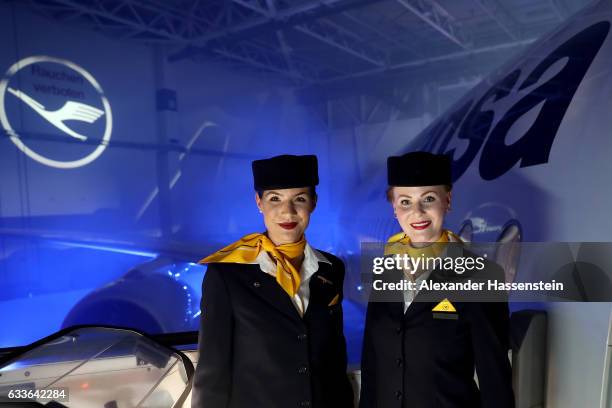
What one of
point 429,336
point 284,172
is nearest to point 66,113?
point 284,172

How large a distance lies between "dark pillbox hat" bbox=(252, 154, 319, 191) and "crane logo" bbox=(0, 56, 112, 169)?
3092 millimetres

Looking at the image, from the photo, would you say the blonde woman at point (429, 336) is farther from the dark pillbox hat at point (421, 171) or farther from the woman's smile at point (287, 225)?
the woman's smile at point (287, 225)

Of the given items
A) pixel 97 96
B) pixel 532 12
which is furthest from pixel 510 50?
pixel 97 96

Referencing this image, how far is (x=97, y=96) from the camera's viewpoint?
3609mm

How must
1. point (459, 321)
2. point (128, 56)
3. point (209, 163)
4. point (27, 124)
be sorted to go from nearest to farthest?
point (459, 321), point (27, 124), point (128, 56), point (209, 163)

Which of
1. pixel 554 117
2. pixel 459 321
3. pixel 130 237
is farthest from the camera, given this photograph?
pixel 130 237

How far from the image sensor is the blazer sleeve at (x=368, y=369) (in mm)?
961

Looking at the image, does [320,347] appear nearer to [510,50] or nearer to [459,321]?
[459,321]

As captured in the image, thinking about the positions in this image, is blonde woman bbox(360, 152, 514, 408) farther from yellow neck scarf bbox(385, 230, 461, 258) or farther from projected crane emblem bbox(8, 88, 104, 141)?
projected crane emblem bbox(8, 88, 104, 141)

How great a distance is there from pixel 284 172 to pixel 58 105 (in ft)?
10.9


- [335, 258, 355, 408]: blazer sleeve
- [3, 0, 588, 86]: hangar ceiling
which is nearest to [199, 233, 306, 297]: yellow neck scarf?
[335, 258, 355, 408]: blazer sleeve

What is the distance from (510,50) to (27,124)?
223 inches

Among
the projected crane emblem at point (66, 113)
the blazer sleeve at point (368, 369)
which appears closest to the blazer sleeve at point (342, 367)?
the blazer sleeve at point (368, 369)

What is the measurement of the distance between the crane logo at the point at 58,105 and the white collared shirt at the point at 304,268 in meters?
3.15
